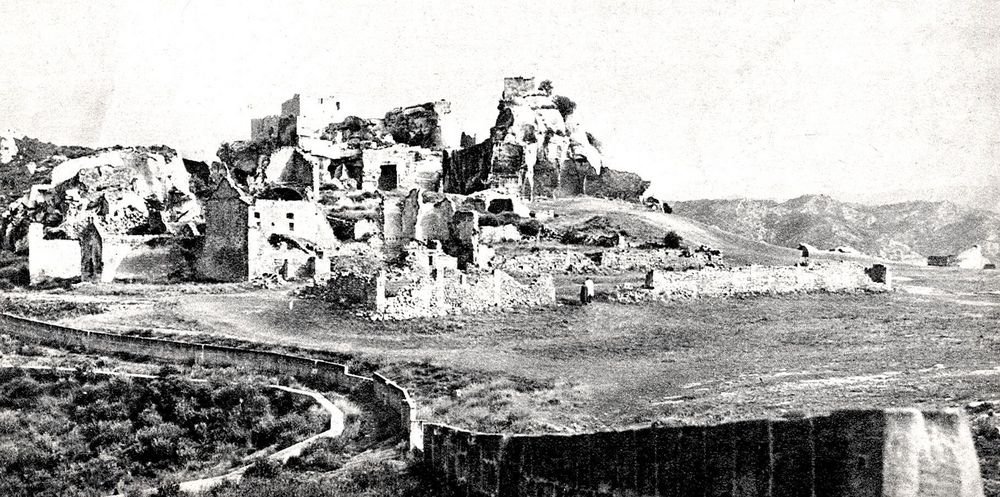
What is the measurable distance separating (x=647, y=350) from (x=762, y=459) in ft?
50.3

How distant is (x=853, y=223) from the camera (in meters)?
93.0

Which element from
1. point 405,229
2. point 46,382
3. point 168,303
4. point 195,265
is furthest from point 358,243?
point 46,382

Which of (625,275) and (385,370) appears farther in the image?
(625,275)

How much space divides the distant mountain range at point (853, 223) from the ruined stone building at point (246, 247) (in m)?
45.4

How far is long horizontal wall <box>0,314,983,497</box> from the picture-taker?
4.78 metres

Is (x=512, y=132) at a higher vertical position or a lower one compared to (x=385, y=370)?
higher

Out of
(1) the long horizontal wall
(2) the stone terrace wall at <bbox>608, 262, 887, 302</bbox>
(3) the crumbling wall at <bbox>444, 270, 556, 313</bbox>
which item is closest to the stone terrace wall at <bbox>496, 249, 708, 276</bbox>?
(2) the stone terrace wall at <bbox>608, 262, 887, 302</bbox>

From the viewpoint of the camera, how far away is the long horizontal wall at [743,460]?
4777 millimetres

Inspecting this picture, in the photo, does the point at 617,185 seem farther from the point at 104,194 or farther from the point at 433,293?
the point at 433,293

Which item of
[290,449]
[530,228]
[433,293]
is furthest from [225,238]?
[290,449]

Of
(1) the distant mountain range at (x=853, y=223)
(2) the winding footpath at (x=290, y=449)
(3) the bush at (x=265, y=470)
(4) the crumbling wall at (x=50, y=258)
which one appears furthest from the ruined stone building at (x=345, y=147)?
(3) the bush at (x=265, y=470)

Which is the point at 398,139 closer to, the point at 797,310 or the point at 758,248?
the point at 758,248

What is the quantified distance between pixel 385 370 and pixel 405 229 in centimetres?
2365

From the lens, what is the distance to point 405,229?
137 feet
